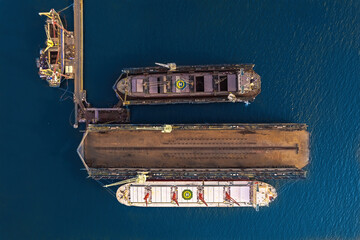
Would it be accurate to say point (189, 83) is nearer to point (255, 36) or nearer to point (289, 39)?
point (255, 36)

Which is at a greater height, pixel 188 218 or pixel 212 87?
pixel 212 87

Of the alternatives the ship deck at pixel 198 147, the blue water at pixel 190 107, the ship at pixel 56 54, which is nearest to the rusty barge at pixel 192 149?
the ship deck at pixel 198 147

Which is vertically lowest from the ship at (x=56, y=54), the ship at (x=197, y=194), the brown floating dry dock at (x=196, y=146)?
the ship at (x=197, y=194)

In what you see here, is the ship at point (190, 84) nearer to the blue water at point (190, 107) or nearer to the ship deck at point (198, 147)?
the blue water at point (190, 107)

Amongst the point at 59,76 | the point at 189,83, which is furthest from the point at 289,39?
the point at 59,76

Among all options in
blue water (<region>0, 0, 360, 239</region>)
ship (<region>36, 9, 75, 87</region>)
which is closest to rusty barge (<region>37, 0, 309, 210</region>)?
ship (<region>36, 9, 75, 87</region>)

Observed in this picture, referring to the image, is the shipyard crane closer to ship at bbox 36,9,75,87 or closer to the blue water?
the blue water
